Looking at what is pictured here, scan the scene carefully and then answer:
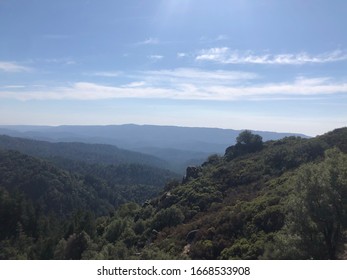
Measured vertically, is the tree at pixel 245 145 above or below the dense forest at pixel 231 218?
above

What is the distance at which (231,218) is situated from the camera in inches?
1298

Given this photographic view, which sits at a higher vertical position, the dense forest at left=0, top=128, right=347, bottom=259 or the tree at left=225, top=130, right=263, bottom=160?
the tree at left=225, top=130, right=263, bottom=160

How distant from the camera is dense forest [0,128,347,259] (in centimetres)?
1661

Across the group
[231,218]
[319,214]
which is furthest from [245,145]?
[319,214]

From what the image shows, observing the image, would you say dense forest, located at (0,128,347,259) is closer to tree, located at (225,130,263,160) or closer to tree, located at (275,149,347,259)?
tree, located at (275,149,347,259)

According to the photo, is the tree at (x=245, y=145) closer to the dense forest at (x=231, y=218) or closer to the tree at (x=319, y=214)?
the dense forest at (x=231, y=218)

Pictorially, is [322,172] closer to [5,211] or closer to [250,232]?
[250,232]

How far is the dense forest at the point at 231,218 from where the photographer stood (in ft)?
54.5

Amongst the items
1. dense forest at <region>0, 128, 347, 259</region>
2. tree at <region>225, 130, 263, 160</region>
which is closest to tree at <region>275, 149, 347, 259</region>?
dense forest at <region>0, 128, 347, 259</region>

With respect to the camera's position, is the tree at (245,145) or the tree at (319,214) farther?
the tree at (245,145)

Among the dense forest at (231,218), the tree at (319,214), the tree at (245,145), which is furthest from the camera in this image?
the tree at (245,145)

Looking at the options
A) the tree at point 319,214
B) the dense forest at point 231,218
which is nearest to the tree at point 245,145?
the dense forest at point 231,218

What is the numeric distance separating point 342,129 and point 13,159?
5571 inches

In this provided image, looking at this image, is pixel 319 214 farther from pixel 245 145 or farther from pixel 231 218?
pixel 245 145
